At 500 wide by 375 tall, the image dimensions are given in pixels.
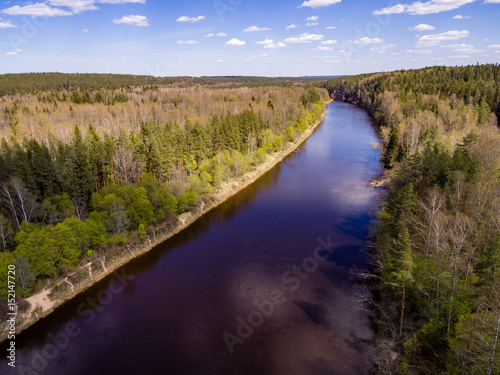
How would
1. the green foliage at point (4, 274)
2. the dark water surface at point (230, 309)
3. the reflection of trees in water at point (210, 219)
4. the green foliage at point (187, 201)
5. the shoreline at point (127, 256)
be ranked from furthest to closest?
the green foliage at point (187, 201), the reflection of trees in water at point (210, 219), the shoreline at point (127, 256), the green foliage at point (4, 274), the dark water surface at point (230, 309)

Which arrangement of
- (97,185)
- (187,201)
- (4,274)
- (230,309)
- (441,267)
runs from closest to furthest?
1. (441,267)
2. (4,274)
3. (230,309)
4. (97,185)
5. (187,201)

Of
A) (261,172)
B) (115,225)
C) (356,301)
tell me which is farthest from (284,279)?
(261,172)

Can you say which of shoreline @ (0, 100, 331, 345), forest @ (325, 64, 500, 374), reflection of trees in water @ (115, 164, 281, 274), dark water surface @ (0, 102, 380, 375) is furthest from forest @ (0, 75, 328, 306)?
forest @ (325, 64, 500, 374)

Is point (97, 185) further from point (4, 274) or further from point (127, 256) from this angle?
point (4, 274)

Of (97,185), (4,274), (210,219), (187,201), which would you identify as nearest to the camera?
(4,274)

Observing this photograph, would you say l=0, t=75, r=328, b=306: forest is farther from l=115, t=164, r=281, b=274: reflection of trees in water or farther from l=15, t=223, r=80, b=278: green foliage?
l=115, t=164, r=281, b=274: reflection of trees in water

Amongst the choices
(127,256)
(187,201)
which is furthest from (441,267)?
(187,201)

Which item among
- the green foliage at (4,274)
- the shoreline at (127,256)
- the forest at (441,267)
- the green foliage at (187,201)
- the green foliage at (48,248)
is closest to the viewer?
the forest at (441,267)

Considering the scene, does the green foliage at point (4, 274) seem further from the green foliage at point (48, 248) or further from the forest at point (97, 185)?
the green foliage at point (48, 248)

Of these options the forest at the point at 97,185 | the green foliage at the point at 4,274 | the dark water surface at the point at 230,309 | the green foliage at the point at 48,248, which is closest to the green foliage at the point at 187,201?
the forest at the point at 97,185
